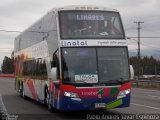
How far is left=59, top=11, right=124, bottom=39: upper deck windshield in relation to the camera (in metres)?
14.6

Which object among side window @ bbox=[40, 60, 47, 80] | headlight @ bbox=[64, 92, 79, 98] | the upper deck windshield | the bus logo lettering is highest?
the upper deck windshield

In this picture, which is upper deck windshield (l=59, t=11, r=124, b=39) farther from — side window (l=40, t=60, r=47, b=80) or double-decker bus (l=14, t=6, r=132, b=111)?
side window (l=40, t=60, r=47, b=80)

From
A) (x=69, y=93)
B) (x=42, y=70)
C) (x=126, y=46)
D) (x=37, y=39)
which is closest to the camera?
(x=69, y=93)

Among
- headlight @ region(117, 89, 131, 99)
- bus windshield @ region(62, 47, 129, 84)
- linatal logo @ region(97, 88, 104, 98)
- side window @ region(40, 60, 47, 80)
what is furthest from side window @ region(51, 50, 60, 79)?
headlight @ region(117, 89, 131, 99)

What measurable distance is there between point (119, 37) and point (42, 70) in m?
3.99

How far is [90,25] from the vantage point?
48.6ft

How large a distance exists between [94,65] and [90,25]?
4.75ft

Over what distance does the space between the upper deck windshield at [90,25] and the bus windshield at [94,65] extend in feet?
1.72

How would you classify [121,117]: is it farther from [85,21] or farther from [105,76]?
[85,21]

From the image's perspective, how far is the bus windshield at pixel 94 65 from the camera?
14.0 metres

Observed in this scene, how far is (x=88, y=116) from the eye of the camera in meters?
14.7

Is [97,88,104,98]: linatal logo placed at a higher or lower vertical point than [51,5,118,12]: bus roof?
lower

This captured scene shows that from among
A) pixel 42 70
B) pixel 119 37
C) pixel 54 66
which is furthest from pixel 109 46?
pixel 42 70

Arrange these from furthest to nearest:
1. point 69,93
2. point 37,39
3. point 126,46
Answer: point 37,39 → point 126,46 → point 69,93
